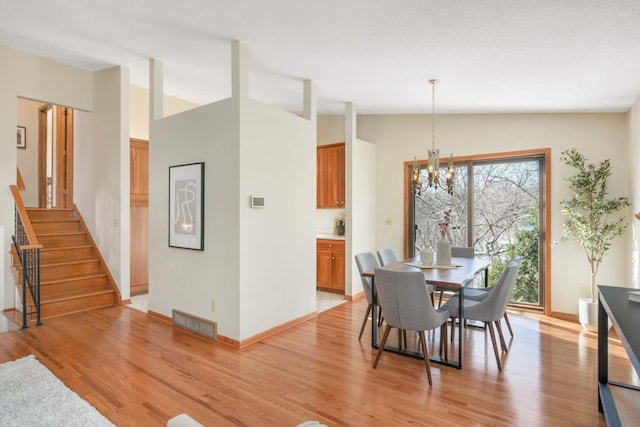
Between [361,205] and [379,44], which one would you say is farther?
[361,205]

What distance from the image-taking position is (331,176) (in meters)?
6.06

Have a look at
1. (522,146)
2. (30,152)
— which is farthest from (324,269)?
(30,152)

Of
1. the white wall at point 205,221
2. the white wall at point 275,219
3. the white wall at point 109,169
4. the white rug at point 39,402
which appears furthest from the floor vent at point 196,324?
the white wall at point 109,169

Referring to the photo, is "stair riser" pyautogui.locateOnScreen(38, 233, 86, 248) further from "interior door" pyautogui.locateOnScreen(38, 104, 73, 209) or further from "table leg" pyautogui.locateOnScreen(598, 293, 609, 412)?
"table leg" pyautogui.locateOnScreen(598, 293, 609, 412)

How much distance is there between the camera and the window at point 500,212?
4.85 metres

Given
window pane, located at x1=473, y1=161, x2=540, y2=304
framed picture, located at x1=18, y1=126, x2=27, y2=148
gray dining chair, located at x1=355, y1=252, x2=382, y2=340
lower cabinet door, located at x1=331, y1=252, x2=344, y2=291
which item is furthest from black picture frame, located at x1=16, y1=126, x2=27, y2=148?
window pane, located at x1=473, y1=161, x2=540, y2=304

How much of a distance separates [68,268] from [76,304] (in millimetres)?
629

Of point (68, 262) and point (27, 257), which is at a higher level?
point (27, 257)

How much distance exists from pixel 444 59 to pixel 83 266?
5323 millimetres

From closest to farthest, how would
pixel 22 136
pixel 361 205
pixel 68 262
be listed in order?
pixel 68 262 → pixel 361 205 → pixel 22 136

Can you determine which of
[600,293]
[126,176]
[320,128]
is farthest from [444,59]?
[126,176]

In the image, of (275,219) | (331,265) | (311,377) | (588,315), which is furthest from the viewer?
(331,265)

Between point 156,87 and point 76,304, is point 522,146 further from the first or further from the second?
point 76,304

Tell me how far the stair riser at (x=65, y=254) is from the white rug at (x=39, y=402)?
2364mm
